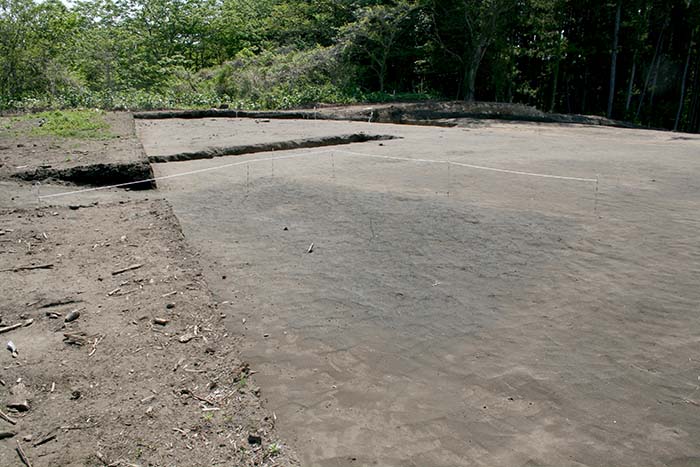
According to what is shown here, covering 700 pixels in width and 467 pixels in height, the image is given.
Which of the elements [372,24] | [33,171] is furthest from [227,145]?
[372,24]

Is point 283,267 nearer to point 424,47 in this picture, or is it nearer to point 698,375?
point 698,375

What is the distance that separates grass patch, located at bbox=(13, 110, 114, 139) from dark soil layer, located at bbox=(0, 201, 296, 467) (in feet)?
18.1

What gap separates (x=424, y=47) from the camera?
2344cm

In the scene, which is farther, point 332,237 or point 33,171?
point 33,171

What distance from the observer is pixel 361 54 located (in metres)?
24.2

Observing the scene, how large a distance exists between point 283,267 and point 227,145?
21.5ft

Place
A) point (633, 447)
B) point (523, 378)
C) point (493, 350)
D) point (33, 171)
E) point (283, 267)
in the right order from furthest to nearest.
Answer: point (33, 171) < point (283, 267) < point (493, 350) < point (523, 378) < point (633, 447)

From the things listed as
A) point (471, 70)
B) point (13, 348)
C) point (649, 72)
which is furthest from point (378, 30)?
point (13, 348)

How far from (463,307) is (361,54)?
21.7 metres

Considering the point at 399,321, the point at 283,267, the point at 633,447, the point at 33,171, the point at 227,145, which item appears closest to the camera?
the point at 633,447

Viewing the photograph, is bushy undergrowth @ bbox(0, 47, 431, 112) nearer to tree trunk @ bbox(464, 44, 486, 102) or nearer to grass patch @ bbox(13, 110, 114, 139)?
tree trunk @ bbox(464, 44, 486, 102)

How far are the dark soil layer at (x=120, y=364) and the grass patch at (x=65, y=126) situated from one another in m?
5.51

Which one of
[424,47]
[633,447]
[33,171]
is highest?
[424,47]

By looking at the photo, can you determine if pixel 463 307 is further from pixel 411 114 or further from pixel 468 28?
pixel 468 28
